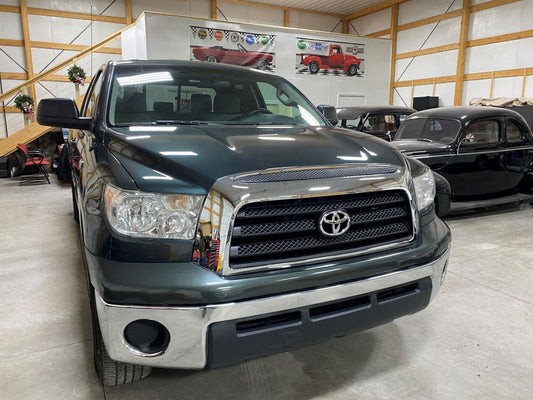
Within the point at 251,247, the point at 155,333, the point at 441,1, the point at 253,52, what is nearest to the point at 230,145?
the point at 251,247

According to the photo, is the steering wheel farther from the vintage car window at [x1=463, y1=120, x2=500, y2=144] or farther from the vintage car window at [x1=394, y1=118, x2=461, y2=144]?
the vintage car window at [x1=463, y1=120, x2=500, y2=144]

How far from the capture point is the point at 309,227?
1.37 metres

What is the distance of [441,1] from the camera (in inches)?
506

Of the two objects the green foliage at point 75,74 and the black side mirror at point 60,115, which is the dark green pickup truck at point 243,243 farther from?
the green foliage at point 75,74

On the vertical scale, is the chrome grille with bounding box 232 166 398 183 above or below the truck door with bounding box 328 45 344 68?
below

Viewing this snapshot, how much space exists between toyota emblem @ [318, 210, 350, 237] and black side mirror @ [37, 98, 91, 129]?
4.59ft

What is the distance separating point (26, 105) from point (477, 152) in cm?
951

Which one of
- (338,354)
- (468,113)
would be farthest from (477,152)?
(338,354)

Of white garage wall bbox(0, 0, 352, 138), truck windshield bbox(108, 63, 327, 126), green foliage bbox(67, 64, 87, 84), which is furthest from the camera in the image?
white garage wall bbox(0, 0, 352, 138)

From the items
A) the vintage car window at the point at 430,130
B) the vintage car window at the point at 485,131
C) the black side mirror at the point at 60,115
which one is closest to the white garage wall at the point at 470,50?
the vintage car window at the point at 485,131

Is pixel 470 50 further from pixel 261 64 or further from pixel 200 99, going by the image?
pixel 200 99

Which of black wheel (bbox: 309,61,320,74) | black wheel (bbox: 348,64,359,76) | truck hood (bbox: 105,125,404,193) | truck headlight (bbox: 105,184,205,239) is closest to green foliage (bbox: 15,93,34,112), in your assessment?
black wheel (bbox: 309,61,320,74)

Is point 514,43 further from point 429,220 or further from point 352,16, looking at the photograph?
point 429,220

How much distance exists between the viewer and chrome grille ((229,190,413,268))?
1.28 meters
